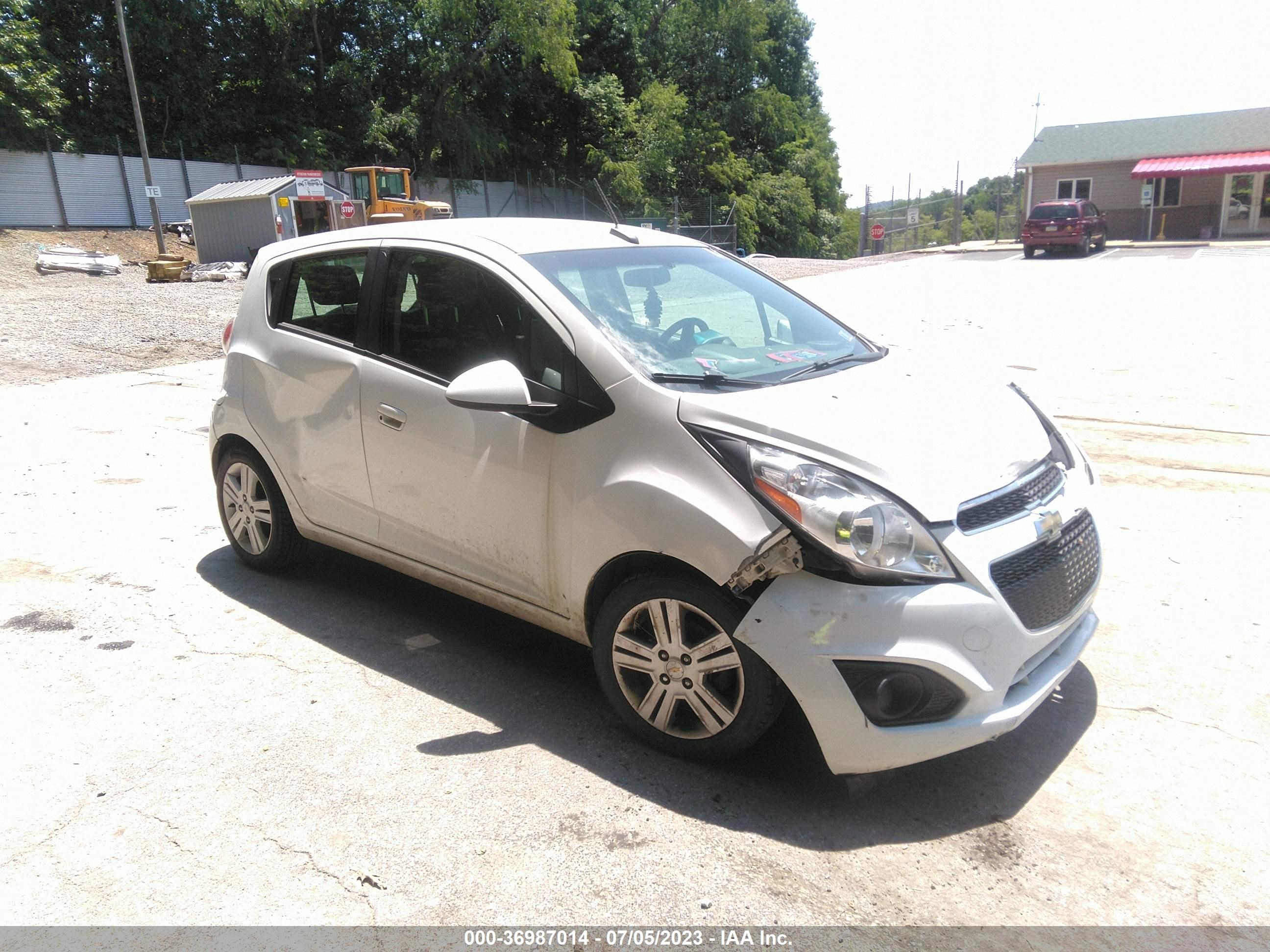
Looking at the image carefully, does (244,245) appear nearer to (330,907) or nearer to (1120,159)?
(330,907)

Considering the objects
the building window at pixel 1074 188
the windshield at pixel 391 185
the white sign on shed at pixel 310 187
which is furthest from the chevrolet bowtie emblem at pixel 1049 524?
the building window at pixel 1074 188

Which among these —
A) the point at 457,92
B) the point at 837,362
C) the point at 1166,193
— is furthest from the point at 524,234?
the point at 1166,193

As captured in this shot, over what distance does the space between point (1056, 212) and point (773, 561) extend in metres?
33.7

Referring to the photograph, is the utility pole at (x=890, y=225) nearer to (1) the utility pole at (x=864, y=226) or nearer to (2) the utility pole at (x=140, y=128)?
(1) the utility pole at (x=864, y=226)

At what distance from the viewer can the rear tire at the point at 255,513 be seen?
4.78 meters

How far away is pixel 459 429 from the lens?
369 centimetres

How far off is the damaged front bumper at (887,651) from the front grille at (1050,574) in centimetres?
8

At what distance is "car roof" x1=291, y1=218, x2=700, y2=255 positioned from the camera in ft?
12.6

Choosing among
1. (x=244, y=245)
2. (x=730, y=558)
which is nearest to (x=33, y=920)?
(x=730, y=558)

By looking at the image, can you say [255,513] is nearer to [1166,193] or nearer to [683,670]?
[683,670]

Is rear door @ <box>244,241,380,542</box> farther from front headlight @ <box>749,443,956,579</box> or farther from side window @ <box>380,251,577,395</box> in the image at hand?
→ front headlight @ <box>749,443,956,579</box>

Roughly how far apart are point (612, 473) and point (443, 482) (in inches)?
34.6

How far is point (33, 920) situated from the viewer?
2.59 m

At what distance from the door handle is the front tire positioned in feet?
4.03
